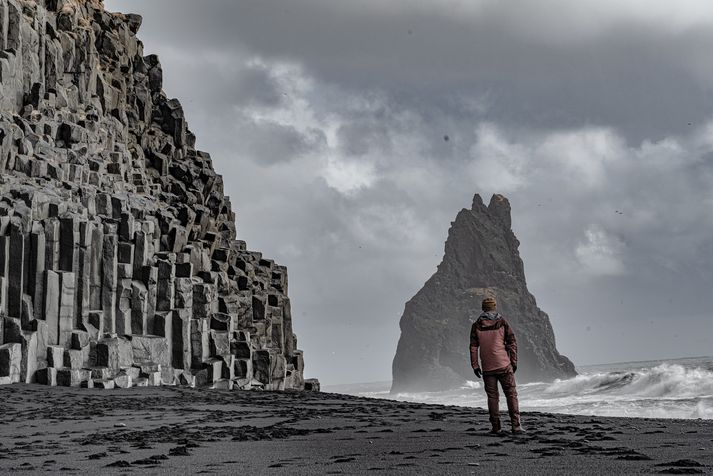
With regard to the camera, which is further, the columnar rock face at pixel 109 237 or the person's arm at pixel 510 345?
the columnar rock face at pixel 109 237

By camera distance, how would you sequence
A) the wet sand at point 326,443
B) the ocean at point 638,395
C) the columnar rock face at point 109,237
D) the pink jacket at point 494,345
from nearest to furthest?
the wet sand at point 326,443 → the pink jacket at point 494,345 → the columnar rock face at point 109,237 → the ocean at point 638,395

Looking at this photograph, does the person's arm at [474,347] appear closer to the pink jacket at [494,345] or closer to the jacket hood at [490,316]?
the pink jacket at [494,345]

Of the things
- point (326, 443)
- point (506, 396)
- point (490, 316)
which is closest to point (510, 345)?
point (490, 316)

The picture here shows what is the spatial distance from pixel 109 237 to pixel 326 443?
2660cm

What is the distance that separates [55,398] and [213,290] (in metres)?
18.4

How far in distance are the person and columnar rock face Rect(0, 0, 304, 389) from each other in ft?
67.5

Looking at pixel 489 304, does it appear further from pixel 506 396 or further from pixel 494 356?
pixel 506 396

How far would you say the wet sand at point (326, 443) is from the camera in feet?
36.7

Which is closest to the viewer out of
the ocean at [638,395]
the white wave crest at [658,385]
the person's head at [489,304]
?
the person's head at [489,304]

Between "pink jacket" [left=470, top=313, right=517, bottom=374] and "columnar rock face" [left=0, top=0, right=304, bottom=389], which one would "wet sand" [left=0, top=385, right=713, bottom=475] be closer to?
"pink jacket" [left=470, top=313, right=517, bottom=374]

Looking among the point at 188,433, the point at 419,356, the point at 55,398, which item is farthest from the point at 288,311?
the point at 419,356

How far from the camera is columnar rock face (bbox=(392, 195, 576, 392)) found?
171125 mm

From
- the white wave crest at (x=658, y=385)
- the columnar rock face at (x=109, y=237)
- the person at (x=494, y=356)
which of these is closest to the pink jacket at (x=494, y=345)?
the person at (x=494, y=356)

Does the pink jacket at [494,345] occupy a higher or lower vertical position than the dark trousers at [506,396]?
higher
